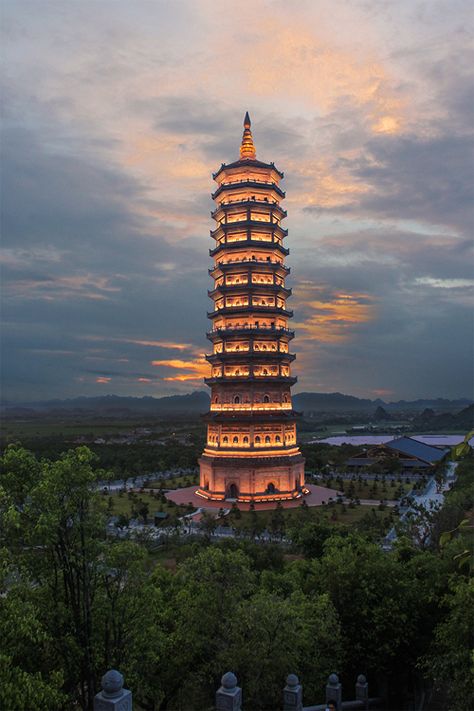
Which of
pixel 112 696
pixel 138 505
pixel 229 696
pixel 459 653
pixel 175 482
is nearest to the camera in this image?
pixel 112 696

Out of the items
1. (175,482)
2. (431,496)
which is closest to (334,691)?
(431,496)

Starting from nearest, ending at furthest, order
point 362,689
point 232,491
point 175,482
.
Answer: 1. point 362,689
2. point 232,491
3. point 175,482

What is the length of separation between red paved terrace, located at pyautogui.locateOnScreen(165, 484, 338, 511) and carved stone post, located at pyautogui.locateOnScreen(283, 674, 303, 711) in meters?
37.3

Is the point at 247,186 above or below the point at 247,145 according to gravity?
below

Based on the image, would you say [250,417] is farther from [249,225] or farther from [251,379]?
[249,225]

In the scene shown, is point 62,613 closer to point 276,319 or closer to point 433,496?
point 276,319

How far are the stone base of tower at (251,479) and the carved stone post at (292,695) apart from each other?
1547 inches

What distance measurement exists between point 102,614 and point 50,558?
7.47 feet

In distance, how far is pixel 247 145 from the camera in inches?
2447

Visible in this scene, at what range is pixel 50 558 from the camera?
13953mm

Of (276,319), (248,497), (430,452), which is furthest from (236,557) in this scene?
(430,452)

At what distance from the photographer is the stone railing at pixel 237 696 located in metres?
10.8

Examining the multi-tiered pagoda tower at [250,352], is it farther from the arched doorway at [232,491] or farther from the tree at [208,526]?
the tree at [208,526]

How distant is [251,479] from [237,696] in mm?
42332
